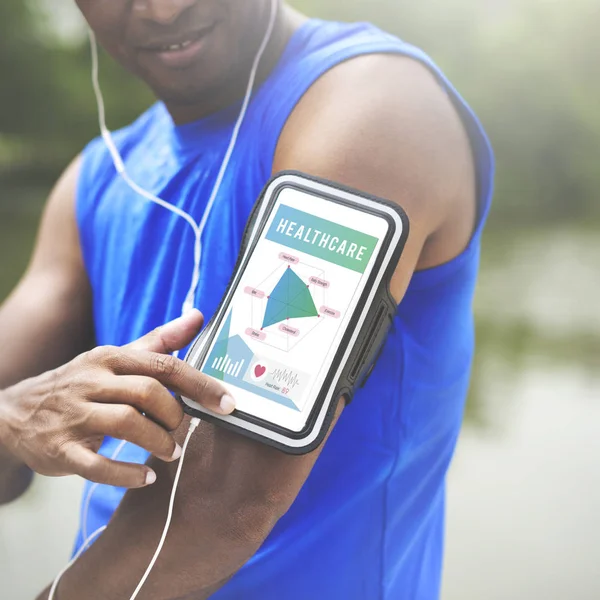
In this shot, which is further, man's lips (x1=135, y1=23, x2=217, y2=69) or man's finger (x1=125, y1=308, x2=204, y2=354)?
man's lips (x1=135, y1=23, x2=217, y2=69)

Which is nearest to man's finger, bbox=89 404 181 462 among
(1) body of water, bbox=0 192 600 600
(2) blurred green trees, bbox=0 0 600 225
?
(1) body of water, bbox=0 192 600 600

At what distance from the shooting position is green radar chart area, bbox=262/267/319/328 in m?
0.42

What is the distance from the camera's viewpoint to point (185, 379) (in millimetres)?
397

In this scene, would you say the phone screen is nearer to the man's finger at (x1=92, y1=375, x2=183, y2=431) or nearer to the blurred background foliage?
the man's finger at (x1=92, y1=375, x2=183, y2=431)

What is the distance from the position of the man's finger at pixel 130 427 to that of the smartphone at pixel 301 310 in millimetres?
23

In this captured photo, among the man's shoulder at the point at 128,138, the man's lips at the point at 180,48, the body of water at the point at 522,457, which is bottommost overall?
the body of water at the point at 522,457

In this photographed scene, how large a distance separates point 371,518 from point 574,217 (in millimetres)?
448

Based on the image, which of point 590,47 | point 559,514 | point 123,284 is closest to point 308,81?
point 123,284

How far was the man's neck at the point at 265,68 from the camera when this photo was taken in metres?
0.57

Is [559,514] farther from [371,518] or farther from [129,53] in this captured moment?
[129,53]

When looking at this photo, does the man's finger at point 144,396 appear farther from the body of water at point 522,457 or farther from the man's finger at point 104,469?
the body of water at point 522,457

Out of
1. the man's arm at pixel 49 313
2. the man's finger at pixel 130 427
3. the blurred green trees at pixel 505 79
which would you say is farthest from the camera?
the blurred green trees at pixel 505 79

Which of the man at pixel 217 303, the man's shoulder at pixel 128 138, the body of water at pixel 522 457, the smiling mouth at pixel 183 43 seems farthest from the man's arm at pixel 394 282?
the body of water at pixel 522 457

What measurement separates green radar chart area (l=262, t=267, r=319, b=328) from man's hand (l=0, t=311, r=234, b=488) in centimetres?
5
